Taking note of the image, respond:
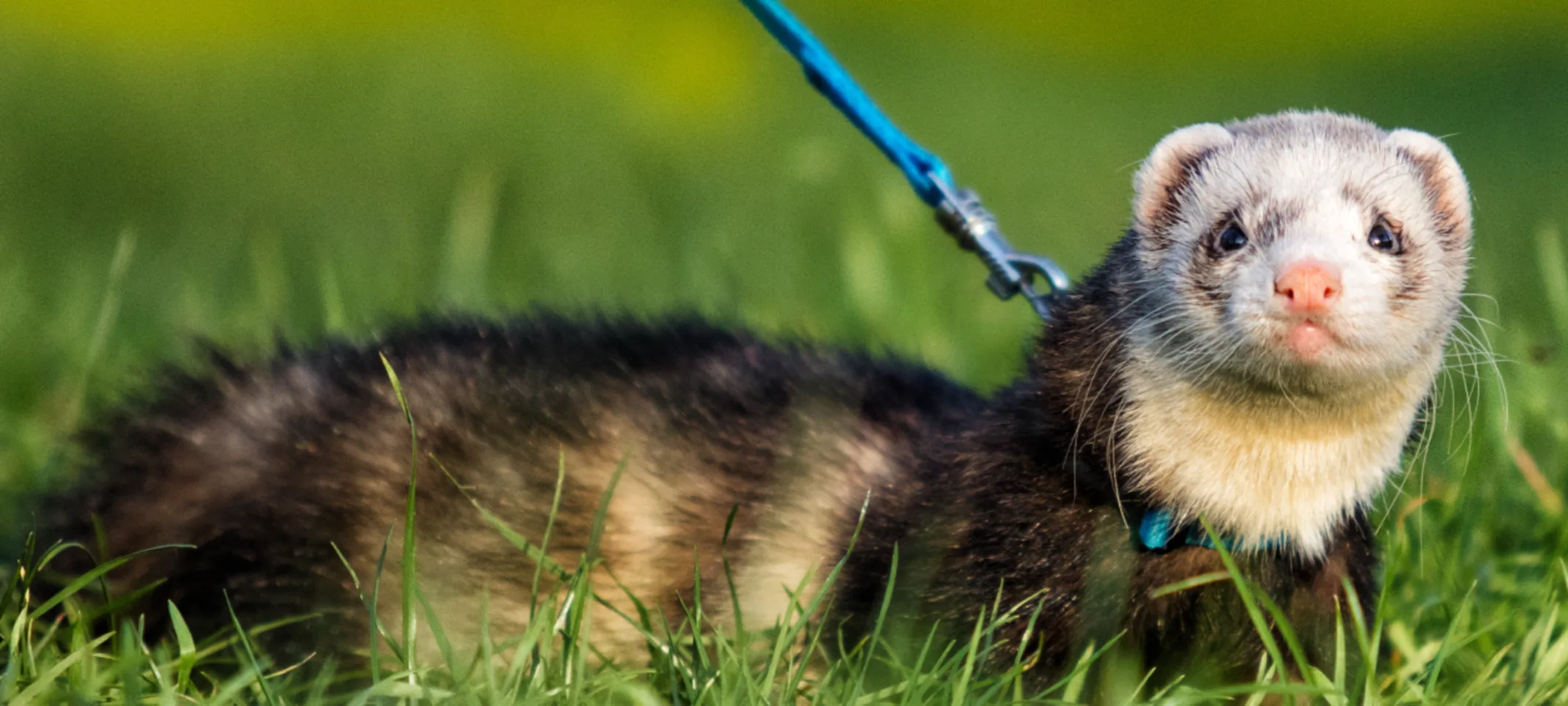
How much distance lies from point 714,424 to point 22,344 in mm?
2629

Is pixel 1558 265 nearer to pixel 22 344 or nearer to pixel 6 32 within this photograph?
pixel 22 344

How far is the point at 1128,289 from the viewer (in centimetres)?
300

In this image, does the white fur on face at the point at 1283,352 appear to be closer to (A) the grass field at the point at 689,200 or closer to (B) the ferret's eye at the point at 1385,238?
(B) the ferret's eye at the point at 1385,238

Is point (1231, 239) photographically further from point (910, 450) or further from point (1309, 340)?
point (910, 450)

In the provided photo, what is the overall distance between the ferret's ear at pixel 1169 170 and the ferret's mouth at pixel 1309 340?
0.49m

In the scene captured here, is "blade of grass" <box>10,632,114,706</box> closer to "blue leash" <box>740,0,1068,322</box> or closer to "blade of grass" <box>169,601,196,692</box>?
"blade of grass" <box>169,601,196,692</box>

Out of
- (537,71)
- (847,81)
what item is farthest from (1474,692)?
(537,71)

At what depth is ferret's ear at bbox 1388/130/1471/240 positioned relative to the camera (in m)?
3.08

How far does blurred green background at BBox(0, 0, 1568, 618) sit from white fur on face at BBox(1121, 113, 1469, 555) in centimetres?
51

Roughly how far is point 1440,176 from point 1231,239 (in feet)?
1.48

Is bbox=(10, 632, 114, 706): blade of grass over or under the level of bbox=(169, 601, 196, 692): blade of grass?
under

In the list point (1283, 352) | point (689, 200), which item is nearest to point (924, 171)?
point (1283, 352)

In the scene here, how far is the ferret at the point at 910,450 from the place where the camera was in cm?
284

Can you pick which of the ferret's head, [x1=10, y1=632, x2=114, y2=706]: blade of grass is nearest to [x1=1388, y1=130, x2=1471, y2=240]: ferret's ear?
the ferret's head
